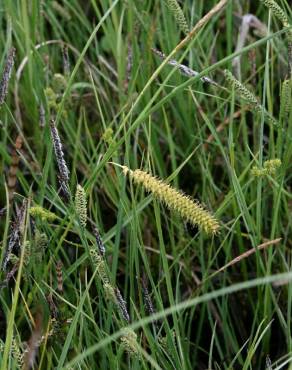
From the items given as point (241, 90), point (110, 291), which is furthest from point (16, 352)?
point (241, 90)

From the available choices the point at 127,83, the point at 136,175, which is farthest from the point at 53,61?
the point at 136,175

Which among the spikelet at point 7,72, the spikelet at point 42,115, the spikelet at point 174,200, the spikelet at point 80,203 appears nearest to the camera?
the spikelet at point 174,200

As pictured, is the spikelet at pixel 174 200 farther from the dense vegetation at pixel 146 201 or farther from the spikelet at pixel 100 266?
the spikelet at pixel 100 266

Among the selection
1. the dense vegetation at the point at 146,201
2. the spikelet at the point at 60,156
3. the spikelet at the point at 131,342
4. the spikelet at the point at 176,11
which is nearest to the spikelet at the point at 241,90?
the dense vegetation at the point at 146,201

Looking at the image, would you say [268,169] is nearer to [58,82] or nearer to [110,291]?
[110,291]

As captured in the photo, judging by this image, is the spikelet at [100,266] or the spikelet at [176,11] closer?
the spikelet at [100,266]

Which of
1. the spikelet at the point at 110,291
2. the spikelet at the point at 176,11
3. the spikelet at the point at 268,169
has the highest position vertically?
the spikelet at the point at 176,11

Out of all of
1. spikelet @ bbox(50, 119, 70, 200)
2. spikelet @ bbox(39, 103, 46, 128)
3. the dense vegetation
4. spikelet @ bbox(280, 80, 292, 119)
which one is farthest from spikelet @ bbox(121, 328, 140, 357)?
spikelet @ bbox(39, 103, 46, 128)

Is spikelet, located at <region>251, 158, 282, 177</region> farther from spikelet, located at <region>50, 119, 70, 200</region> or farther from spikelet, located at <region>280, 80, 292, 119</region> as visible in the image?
spikelet, located at <region>50, 119, 70, 200</region>

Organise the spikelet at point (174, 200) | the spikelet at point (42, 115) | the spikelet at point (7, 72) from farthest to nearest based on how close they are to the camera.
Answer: the spikelet at point (42, 115), the spikelet at point (7, 72), the spikelet at point (174, 200)
